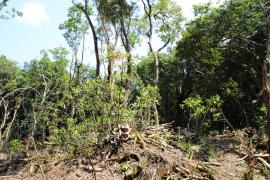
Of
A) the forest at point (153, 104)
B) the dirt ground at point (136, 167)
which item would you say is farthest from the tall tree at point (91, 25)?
the dirt ground at point (136, 167)

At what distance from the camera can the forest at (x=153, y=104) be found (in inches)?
382

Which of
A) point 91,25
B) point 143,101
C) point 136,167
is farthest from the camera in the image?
point 91,25

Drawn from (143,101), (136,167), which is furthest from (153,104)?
(136,167)

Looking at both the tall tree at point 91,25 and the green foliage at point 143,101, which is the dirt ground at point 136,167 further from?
the tall tree at point 91,25

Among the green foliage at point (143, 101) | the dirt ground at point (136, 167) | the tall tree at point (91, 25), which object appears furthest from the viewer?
the tall tree at point (91, 25)

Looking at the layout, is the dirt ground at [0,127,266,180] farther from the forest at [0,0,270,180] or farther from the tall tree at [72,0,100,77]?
the tall tree at [72,0,100,77]

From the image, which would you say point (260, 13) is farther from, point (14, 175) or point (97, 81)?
point (14, 175)

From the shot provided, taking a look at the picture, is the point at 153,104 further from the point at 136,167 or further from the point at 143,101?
the point at 136,167

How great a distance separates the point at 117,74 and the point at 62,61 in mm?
21648

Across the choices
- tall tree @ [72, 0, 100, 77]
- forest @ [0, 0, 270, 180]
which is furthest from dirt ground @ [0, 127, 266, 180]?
tall tree @ [72, 0, 100, 77]

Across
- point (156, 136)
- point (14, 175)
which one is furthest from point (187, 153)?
point (14, 175)

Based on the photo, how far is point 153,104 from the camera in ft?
45.8

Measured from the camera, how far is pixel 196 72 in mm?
24031

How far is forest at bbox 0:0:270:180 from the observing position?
9.70 metres
